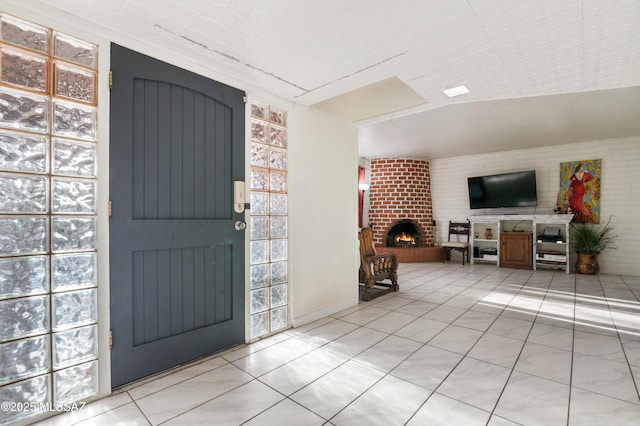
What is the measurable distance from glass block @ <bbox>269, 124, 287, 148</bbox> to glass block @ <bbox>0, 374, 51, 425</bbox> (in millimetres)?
2243

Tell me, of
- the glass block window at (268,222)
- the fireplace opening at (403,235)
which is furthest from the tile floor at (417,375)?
the fireplace opening at (403,235)

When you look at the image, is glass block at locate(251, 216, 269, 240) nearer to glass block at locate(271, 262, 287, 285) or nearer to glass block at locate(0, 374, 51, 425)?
glass block at locate(271, 262, 287, 285)

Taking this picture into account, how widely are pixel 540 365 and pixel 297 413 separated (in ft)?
6.01

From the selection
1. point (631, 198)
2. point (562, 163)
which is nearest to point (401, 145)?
point (562, 163)

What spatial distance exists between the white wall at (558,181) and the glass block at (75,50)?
7.50 meters

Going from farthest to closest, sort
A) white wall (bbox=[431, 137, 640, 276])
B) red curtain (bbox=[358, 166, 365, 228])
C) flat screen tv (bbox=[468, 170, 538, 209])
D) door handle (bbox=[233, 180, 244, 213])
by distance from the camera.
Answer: red curtain (bbox=[358, 166, 365, 228]) < flat screen tv (bbox=[468, 170, 538, 209]) < white wall (bbox=[431, 137, 640, 276]) < door handle (bbox=[233, 180, 244, 213])

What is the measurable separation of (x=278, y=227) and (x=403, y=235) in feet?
18.0

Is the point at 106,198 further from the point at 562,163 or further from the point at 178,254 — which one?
the point at 562,163

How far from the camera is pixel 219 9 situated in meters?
1.59

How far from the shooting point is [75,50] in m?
1.71

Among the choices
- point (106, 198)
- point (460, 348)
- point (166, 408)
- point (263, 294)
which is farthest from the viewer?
point (263, 294)

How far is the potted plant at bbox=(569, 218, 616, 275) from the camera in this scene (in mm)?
5582

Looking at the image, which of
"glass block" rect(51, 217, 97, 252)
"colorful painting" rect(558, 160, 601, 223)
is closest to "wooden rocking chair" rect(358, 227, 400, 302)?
"glass block" rect(51, 217, 97, 252)

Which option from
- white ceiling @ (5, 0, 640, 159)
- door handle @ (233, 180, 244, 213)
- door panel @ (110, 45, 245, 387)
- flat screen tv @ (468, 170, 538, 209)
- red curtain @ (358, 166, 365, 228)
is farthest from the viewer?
red curtain @ (358, 166, 365, 228)
